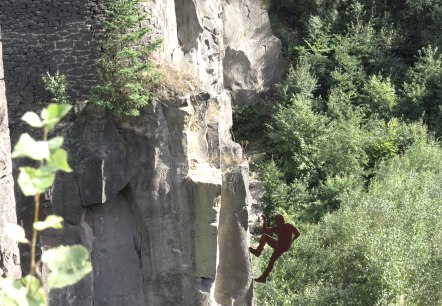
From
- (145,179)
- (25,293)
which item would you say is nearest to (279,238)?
(145,179)

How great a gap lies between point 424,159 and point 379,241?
455 cm

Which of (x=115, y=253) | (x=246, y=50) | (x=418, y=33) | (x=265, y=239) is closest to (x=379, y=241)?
(x=265, y=239)

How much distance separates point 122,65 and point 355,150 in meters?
9.00

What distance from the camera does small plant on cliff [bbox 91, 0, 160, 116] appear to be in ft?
28.7

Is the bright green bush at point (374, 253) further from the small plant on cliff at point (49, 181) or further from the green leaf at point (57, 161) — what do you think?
the green leaf at point (57, 161)

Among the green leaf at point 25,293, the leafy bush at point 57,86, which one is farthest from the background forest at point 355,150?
the green leaf at point 25,293

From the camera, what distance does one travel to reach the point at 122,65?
29.0 feet

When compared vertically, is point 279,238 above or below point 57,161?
below

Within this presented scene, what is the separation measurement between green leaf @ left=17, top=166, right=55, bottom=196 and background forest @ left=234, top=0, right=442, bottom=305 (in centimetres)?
1008

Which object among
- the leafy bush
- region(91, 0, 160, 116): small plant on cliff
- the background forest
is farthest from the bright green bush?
the leafy bush

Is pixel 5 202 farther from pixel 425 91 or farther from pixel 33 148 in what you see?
pixel 425 91

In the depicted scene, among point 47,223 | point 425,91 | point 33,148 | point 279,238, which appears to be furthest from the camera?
point 425,91

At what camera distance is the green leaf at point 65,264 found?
5.75 ft

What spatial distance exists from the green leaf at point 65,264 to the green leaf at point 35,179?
165 mm
